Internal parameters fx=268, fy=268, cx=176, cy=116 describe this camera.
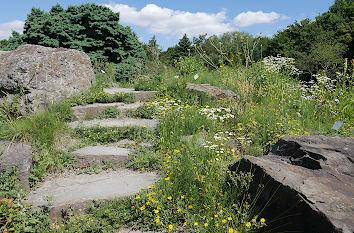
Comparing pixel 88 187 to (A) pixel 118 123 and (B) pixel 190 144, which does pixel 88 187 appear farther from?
(A) pixel 118 123

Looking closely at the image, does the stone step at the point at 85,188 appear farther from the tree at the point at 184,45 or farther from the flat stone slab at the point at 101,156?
the tree at the point at 184,45

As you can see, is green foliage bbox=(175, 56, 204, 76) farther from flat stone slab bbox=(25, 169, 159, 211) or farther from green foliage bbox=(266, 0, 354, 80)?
green foliage bbox=(266, 0, 354, 80)

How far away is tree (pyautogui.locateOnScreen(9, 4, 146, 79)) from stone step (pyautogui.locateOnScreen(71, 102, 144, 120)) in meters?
3.43

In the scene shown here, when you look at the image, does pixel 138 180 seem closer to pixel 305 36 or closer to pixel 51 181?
pixel 51 181

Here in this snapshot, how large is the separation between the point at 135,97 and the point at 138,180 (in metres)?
3.48

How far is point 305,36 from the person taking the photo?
63.5 ft

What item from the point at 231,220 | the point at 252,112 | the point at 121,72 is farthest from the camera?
the point at 121,72

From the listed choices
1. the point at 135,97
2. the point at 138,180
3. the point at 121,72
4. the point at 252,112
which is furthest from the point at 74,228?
the point at 121,72

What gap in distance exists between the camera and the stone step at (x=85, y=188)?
3052 mm

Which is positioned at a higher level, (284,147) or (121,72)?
(121,72)

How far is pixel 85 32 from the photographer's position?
385 inches

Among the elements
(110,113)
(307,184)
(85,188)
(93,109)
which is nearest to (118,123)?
(110,113)

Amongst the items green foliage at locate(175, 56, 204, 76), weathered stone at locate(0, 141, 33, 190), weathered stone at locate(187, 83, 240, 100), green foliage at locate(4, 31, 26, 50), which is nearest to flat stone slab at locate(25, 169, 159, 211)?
weathered stone at locate(0, 141, 33, 190)

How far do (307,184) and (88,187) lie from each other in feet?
8.50
